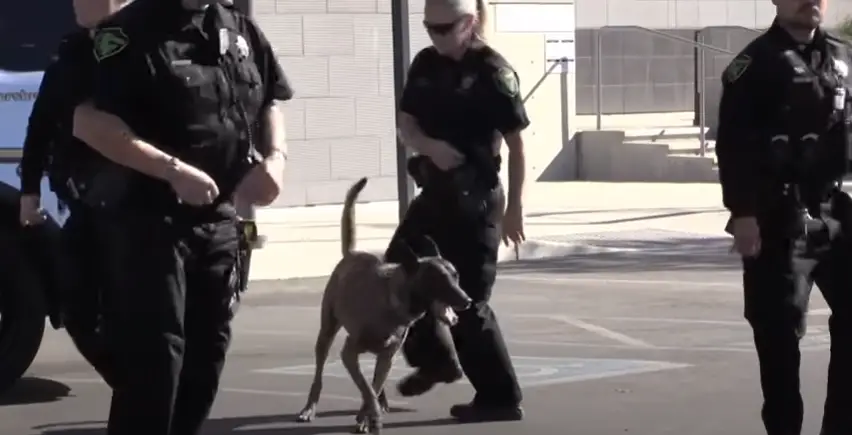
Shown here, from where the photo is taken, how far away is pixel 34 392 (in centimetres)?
866

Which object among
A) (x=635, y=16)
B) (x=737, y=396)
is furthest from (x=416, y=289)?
(x=635, y=16)

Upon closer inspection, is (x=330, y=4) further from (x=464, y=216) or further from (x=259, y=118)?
(x=259, y=118)

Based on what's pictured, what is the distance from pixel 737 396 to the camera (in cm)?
835

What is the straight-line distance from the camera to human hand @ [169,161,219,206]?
4.68 m

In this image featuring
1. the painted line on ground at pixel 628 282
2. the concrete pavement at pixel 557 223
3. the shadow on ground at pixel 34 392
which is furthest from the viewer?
the concrete pavement at pixel 557 223

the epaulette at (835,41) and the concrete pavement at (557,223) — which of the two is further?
the concrete pavement at (557,223)

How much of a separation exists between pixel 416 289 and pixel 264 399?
1.77m

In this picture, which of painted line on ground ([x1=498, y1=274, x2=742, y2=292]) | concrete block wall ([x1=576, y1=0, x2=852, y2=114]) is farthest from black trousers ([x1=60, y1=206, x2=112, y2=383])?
concrete block wall ([x1=576, y1=0, x2=852, y2=114])

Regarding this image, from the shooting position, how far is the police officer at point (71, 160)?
4.82 metres

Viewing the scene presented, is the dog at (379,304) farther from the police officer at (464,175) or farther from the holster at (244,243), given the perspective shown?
the holster at (244,243)

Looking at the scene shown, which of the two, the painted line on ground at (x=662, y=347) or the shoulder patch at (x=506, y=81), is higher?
the shoulder patch at (x=506, y=81)

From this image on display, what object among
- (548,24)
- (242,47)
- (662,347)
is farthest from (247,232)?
(548,24)

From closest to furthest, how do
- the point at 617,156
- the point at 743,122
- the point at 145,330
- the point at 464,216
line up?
1. the point at 145,330
2. the point at 743,122
3. the point at 464,216
4. the point at 617,156

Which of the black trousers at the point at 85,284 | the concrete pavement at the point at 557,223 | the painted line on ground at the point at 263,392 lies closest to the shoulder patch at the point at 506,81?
the painted line on ground at the point at 263,392
